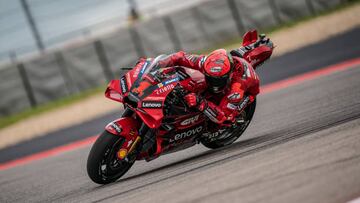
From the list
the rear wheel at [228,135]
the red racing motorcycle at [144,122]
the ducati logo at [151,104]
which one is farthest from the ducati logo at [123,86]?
the rear wheel at [228,135]

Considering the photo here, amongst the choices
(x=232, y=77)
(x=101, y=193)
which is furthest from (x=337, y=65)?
(x=101, y=193)

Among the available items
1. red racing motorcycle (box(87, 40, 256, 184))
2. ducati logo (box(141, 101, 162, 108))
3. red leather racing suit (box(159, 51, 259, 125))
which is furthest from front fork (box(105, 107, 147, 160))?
red leather racing suit (box(159, 51, 259, 125))

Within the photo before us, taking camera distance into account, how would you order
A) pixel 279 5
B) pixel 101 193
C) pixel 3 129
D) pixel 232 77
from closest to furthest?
pixel 101 193, pixel 232 77, pixel 3 129, pixel 279 5

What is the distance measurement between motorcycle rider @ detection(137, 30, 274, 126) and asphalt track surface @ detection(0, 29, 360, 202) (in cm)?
46

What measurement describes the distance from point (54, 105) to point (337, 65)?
8667 millimetres

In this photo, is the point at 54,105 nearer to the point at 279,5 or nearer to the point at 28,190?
the point at 279,5

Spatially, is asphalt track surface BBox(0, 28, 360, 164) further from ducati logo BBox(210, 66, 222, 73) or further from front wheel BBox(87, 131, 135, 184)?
ducati logo BBox(210, 66, 222, 73)

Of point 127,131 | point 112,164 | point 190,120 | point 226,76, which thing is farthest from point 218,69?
point 112,164

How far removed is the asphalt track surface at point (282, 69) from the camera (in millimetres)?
12281

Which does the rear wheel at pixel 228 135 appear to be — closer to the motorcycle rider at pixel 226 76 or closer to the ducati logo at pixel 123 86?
the motorcycle rider at pixel 226 76

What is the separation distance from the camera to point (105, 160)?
6230 mm

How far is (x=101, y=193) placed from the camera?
19.6 feet

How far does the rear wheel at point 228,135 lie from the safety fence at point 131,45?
11.9 metres

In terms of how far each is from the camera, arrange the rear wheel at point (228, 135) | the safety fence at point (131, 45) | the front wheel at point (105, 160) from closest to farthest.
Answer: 1. the front wheel at point (105, 160)
2. the rear wheel at point (228, 135)
3. the safety fence at point (131, 45)
